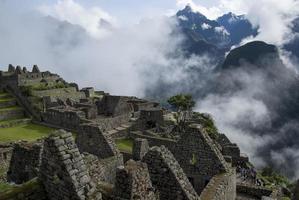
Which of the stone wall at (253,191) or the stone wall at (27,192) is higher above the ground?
the stone wall at (27,192)

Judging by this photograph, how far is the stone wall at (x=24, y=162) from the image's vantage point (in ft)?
25.2

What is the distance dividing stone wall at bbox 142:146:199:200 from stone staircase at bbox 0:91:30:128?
34.4 metres

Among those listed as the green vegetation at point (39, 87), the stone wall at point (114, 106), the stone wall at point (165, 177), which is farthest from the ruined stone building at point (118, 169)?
the green vegetation at point (39, 87)

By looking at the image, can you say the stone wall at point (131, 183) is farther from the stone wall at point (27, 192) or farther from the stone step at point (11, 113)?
the stone step at point (11, 113)

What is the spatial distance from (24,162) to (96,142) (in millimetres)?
2970

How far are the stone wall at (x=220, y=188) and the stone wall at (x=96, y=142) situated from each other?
2931mm

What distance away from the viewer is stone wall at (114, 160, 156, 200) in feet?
18.8

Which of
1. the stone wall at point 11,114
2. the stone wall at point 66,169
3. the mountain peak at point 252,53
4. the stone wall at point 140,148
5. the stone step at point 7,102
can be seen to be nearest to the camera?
the stone wall at point 66,169

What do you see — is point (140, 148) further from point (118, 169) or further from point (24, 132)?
point (24, 132)

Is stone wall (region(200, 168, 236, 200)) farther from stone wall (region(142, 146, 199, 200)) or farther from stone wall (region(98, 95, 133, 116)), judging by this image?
stone wall (region(98, 95, 133, 116))

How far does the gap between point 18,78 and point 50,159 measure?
47591 mm

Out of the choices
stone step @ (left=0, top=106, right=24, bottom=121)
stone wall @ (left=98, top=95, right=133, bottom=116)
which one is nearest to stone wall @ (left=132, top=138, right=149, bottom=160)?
stone wall @ (left=98, top=95, right=133, bottom=116)

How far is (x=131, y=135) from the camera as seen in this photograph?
32.4m

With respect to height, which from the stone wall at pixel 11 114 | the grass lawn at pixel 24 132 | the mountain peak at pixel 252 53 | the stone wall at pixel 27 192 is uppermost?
the mountain peak at pixel 252 53
